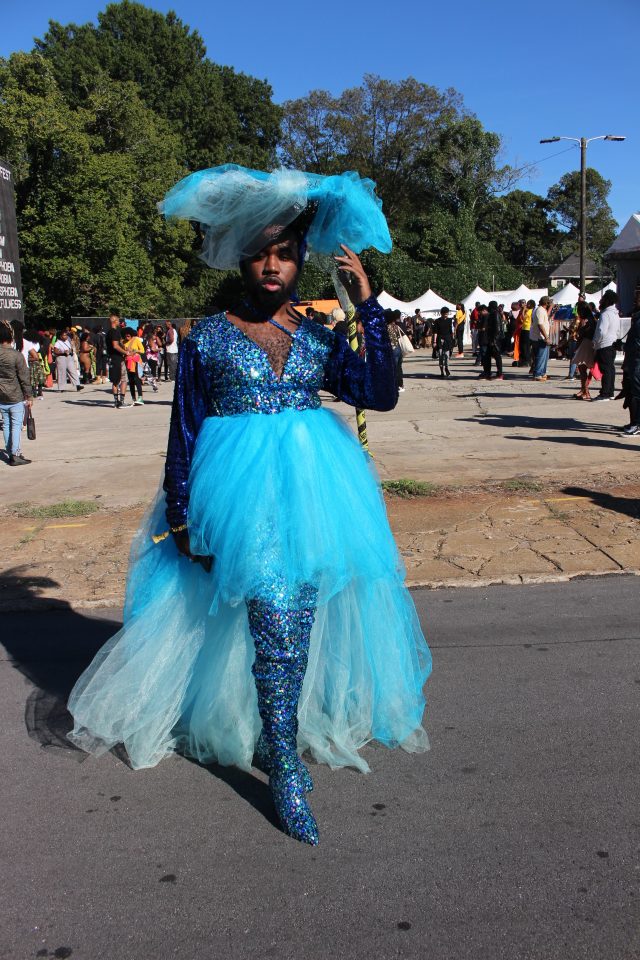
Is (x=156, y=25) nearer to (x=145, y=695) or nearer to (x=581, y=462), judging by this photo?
(x=581, y=462)

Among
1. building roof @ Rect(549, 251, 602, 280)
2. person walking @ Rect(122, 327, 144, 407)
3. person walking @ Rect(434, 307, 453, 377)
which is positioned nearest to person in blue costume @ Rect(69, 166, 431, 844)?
person walking @ Rect(122, 327, 144, 407)

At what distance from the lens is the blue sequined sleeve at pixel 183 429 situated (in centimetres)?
290

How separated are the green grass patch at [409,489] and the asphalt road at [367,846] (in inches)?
165

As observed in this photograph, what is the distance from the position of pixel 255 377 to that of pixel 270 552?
1.99ft

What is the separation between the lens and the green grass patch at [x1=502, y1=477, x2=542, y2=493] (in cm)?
812

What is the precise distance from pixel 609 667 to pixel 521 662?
0.43 m

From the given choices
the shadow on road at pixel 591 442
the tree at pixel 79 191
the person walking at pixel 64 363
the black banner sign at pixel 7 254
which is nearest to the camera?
the shadow on road at pixel 591 442

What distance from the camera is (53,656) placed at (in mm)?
4570

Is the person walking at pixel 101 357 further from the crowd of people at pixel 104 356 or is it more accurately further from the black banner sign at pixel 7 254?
the black banner sign at pixel 7 254

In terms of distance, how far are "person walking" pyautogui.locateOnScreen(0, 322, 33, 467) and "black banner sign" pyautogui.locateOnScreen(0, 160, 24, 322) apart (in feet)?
19.8

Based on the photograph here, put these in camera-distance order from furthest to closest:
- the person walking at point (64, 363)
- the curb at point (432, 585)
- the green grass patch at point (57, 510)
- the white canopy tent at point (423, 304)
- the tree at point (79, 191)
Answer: the white canopy tent at point (423, 304) → the tree at point (79, 191) → the person walking at point (64, 363) → the green grass patch at point (57, 510) → the curb at point (432, 585)

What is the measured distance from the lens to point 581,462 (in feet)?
30.8

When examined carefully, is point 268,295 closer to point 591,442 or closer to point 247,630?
point 247,630

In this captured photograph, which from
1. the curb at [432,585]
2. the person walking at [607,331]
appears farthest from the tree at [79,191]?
the curb at [432,585]
